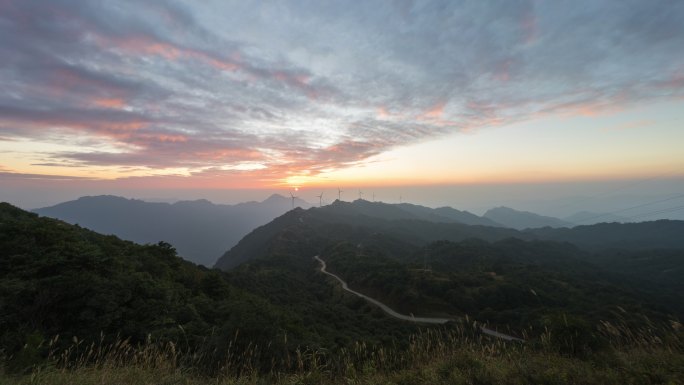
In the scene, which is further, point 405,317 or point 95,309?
point 405,317

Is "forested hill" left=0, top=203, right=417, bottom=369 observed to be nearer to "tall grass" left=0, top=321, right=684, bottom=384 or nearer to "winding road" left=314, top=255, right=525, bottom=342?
"tall grass" left=0, top=321, right=684, bottom=384

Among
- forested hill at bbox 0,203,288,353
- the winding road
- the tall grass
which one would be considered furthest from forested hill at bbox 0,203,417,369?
the winding road

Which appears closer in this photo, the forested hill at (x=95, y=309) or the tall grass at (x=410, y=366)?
the tall grass at (x=410, y=366)

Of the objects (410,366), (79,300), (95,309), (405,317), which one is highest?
(410,366)

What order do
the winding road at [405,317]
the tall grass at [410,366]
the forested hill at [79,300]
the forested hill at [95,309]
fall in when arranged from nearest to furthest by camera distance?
the tall grass at [410,366]
the forested hill at [95,309]
the forested hill at [79,300]
the winding road at [405,317]

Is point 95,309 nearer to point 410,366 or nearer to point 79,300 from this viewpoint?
point 79,300

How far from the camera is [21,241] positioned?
51.5 feet

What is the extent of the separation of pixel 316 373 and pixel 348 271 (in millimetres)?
88670

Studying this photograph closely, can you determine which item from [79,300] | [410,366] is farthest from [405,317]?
[410,366]

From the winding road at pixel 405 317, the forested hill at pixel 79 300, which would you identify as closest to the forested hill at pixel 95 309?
the forested hill at pixel 79 300

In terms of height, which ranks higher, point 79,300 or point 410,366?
point 410,366

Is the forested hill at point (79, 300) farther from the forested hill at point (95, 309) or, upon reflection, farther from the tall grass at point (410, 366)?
the tall grass at point (410, 366)

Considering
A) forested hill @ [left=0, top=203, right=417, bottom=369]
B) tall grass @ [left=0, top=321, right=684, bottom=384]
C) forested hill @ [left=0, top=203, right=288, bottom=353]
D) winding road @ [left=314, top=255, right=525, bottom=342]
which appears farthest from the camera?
winding road @ [left=314, top=255, right=525, bottom=342]

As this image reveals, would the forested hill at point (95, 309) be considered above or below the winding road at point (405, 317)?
above
